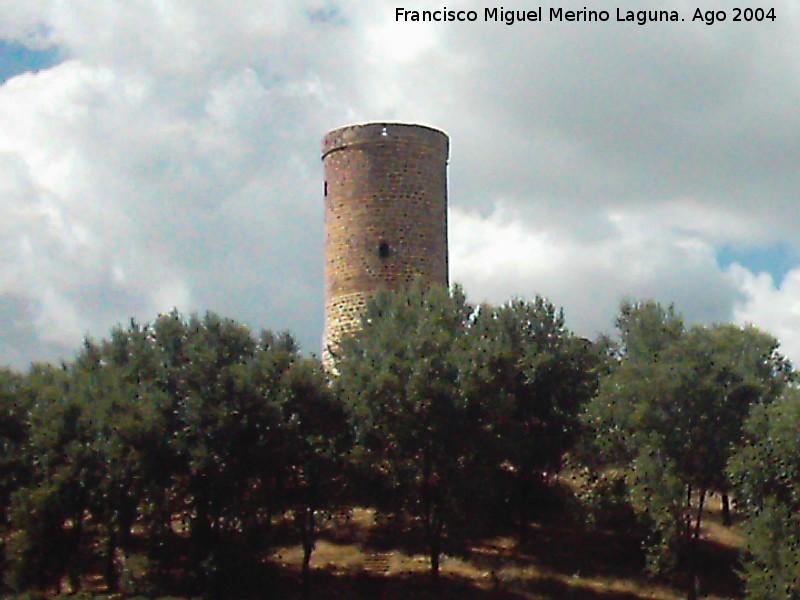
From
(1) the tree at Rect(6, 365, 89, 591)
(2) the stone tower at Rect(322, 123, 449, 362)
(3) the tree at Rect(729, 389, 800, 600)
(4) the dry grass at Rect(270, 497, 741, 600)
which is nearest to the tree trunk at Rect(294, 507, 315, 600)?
(4) the dry grass at Rect(270, 497, 741, 600)

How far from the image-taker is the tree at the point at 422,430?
30.9 metres

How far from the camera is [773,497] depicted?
91.2 feet

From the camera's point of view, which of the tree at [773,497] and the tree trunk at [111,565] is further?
the tree trunk at [111,565]

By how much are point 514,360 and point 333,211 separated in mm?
11238

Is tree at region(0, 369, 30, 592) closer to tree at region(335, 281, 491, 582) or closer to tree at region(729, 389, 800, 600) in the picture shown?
tree at region(335, 281, 491, 582)

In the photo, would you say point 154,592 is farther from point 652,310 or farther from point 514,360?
point 652,310

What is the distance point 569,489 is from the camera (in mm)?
38094

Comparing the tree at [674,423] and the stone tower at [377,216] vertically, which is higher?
the stone tower at [377,216]

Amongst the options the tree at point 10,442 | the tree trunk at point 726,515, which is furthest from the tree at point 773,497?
the tree at point 10,442

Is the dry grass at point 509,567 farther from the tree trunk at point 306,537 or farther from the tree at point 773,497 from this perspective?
the tree at point 773,497

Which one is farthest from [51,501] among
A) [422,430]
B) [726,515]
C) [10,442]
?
[726,515]

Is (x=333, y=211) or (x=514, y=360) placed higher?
(x=333, y=211)

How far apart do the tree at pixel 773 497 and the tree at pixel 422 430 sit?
7368 millimetres

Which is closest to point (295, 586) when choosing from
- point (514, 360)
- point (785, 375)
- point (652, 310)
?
point (514, 360)
